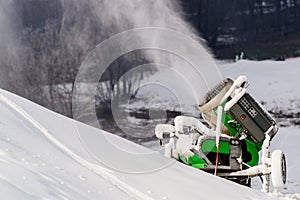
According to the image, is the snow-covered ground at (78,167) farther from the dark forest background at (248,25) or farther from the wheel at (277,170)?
the dark forest background at (248,25)

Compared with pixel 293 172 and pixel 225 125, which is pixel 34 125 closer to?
pixel 225 125

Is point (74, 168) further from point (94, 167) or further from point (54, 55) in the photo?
point (54, 55)

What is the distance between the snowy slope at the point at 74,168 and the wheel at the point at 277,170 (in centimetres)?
74

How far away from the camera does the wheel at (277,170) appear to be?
20.2 ft

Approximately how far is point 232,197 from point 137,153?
1.04 metres

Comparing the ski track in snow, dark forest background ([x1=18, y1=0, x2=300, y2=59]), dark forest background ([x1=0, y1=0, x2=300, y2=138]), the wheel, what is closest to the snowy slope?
the ski track in snow

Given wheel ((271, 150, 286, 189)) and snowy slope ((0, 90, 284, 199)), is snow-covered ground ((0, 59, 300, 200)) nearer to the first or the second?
snowy slope ((0, 90, 284, 199))

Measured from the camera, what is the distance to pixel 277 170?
20.3 feet

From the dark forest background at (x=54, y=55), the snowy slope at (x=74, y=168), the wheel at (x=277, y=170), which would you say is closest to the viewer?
the snowy slope at (x=74, y=168)

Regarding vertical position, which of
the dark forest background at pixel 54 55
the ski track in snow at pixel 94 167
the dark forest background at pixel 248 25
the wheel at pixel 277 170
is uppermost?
the ski track in snow at pixel 94 167

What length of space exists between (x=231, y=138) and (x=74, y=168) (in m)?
2.77

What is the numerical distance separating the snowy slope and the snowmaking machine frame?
960 millimetres

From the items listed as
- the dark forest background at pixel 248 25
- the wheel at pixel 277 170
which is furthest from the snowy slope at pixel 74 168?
the dark forest background at pixel 248 25

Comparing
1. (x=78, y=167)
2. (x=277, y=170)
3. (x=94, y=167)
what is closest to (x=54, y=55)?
(x=277, y=170)
